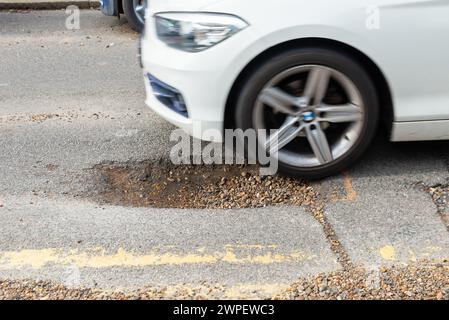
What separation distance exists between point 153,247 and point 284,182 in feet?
3.15

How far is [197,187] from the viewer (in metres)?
3.63

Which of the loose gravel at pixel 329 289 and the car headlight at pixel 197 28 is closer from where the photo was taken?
the loose gravel at pixel 329 289

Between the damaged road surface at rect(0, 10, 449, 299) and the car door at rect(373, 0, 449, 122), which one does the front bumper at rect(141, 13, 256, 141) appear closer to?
the damaged road surface at rect(0, 10, 449, 299)

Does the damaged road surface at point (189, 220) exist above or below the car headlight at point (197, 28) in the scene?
below

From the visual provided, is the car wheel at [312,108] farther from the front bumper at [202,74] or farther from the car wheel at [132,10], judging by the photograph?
the car wheel at [132,10]

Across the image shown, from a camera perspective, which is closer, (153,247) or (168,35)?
(153,247)

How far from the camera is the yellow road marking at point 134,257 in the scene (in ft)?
9.60

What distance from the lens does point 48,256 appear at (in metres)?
2.99

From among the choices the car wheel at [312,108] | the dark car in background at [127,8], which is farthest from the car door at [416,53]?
the dark car in background at [127,8]

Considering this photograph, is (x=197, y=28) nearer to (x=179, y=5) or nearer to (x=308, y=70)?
(x=179, y=5)

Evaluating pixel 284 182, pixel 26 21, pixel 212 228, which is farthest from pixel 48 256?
pixel 26 21

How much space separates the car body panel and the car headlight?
0.03 meters

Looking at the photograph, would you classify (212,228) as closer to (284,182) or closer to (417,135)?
(284,182)

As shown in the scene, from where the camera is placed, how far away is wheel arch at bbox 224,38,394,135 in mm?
3221
